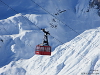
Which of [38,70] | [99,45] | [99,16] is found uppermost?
[99,16]

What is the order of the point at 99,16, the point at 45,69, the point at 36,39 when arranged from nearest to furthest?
1. the point at 45,69
2. the point at 36,39
3. the point at 99,16

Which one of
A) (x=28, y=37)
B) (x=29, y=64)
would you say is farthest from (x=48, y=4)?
(x=29, y=64)

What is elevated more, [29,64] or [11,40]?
[11,40]

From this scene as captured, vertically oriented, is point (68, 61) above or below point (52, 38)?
below

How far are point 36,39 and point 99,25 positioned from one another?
61.5ft

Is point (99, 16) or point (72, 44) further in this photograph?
point (99, 16)

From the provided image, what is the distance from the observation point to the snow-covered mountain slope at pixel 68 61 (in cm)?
7906

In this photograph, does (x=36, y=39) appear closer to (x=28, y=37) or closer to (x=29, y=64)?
(x=28, y=37)

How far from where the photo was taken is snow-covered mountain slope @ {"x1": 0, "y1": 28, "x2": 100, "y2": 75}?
79.1 metres

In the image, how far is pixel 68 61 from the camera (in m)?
82.2

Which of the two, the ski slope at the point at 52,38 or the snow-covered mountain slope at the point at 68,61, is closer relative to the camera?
the snow-covered mountain slope at the point at 68,61

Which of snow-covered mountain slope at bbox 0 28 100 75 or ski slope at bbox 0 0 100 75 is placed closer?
snow-covered mountain slope at bbox 0 28 100 75

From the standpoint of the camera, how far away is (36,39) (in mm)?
88688

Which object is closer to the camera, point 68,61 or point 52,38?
point 68,61
